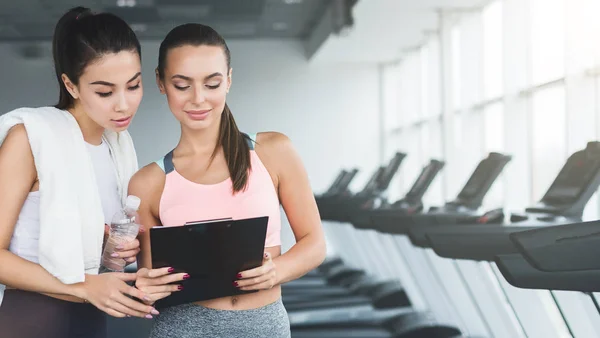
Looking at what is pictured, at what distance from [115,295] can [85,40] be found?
48 cm

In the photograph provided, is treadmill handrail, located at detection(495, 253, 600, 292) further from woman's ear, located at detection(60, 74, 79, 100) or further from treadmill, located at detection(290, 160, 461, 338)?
treadmill, located at detection(290, 160, 461, 338)

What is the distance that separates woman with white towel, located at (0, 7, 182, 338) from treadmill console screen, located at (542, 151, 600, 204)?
7.12 feet

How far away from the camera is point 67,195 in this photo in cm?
145

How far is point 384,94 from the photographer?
11148 mm

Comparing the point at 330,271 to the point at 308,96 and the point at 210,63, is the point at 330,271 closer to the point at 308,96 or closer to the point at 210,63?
the point at 308,96

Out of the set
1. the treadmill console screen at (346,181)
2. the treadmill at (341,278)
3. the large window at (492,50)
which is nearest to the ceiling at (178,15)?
the treadmill console screen at (346,181)

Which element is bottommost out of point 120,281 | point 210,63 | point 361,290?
point 361,290

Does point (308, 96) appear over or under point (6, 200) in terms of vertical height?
over

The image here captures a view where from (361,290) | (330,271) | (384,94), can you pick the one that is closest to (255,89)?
(384,94)

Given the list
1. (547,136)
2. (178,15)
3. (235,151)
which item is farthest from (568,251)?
(178,15)

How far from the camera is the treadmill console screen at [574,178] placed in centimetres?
315

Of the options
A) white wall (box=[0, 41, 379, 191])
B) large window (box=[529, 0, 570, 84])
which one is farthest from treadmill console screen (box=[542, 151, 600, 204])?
white wall (box=[0, 41, 379, 191])

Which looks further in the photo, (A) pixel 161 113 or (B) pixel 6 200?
(A) pixel 161 113

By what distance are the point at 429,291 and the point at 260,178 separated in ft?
10.8
